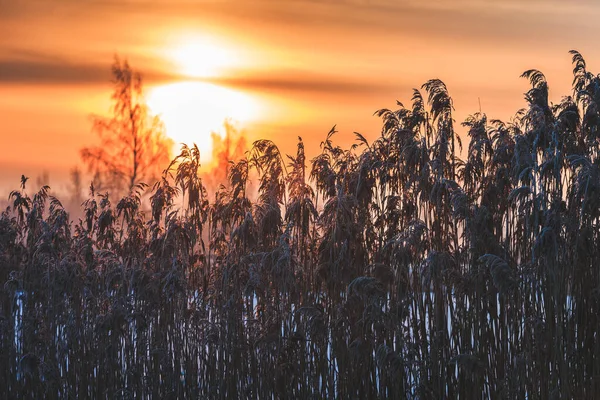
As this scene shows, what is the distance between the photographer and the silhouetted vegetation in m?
Result: 5.84

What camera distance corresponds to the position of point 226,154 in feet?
88.9

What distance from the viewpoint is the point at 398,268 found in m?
5.96

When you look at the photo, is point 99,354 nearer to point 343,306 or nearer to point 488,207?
point 343,306

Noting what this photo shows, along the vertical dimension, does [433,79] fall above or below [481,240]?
above

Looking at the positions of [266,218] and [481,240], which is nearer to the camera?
[481,240]

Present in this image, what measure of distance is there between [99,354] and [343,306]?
212cm

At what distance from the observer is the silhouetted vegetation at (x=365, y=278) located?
584 cm

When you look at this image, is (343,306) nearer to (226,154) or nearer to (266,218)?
(266,218)

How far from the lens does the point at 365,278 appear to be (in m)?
5.77

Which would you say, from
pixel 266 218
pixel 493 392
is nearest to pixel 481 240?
pixel 493 392

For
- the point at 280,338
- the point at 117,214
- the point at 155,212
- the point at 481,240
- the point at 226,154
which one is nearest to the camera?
the point at 481,240

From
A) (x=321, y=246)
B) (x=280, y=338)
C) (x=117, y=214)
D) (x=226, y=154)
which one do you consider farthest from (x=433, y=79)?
(x=226, y=154)

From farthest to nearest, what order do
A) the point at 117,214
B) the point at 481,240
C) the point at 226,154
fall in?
the point at 226,154 < the point at 117,214 < the point at 481,240

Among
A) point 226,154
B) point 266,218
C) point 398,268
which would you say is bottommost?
point 398,268
